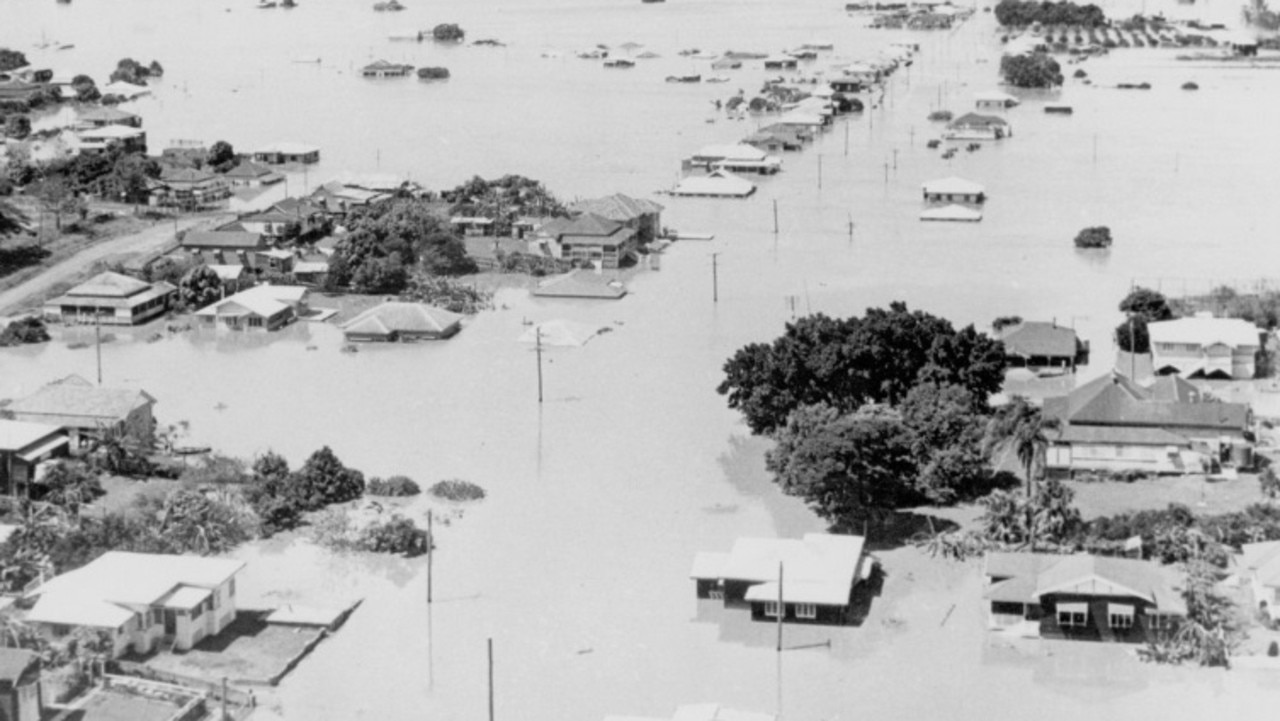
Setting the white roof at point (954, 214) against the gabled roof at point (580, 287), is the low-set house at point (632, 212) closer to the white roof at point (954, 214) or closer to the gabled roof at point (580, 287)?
the gabled roof at point (580, 287)

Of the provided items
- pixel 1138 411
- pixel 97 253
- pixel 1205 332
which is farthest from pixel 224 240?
pixel 1138 411

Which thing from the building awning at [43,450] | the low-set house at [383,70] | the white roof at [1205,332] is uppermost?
the low-set house at [383,70]

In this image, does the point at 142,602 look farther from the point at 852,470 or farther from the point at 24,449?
the point at 852,470

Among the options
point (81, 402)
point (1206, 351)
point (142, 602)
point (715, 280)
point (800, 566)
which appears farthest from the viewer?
point (715, 280)

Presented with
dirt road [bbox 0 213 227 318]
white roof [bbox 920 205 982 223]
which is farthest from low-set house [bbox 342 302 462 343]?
white roof [bbox 920 205 982 223]

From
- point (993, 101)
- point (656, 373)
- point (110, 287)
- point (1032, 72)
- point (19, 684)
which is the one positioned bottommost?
point (656, 373)

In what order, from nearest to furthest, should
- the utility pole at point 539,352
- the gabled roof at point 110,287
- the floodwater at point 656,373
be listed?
the floodwater at point 656,373 → the utility pole at point 539,352 → the gabled roof at point 110,287

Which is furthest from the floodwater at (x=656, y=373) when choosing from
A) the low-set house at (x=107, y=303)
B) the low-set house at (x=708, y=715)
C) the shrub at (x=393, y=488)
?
the low-set house at (x=107, y=303)
